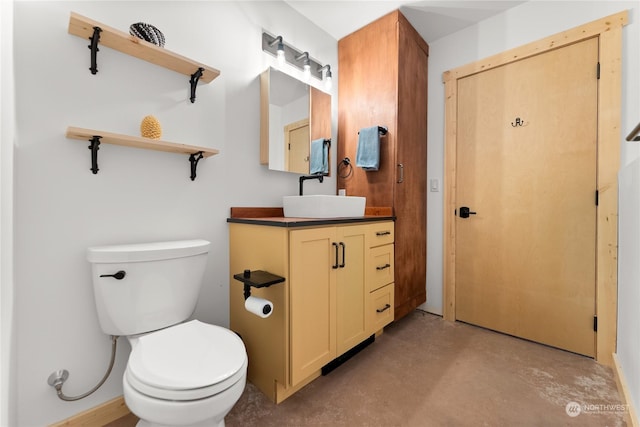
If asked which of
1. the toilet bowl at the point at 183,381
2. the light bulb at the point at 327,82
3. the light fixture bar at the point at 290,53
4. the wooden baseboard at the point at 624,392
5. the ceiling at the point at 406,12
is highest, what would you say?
the ceiling at the point at 406,12

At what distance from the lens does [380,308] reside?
1918 millimetres

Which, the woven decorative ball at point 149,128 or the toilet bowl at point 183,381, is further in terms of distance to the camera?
the woven decorative ball at point 149,128

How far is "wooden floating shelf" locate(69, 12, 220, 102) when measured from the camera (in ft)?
3.72

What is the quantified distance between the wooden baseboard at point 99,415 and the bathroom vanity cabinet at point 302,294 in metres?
0.59

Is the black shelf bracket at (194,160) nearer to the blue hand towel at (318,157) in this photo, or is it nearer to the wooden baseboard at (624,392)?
the blue hand towel at (318,157)

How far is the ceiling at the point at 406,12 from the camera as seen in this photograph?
6.68 ft

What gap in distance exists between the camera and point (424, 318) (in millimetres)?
2434

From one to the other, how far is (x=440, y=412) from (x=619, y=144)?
1872mm

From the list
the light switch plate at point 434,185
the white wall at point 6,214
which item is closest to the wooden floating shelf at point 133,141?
→ the white wall at point 6,214

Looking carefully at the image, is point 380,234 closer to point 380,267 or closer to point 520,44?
point 380,267

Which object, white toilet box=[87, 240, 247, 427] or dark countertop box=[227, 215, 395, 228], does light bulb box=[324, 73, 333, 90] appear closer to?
dark countertop box=[227, 215, 395, 228]

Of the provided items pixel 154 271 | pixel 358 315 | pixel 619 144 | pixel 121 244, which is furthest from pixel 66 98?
pixel 619 144

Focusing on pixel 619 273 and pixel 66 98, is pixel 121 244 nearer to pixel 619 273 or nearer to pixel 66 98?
pixel 66 98

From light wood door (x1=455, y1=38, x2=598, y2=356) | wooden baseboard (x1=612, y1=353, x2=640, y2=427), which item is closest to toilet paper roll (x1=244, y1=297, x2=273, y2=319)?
wooden baseboard (x1=612, y1=353, x2=640, y2=427)
